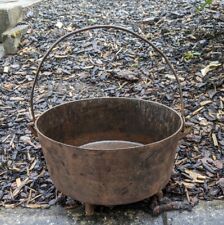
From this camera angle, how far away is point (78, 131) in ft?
8.04

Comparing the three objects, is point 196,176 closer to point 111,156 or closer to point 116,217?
point 116,217

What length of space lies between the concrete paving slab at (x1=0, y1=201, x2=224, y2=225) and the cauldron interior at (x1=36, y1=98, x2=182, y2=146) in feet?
1.33

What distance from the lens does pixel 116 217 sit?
2012 mm

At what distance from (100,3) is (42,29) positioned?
1051mm

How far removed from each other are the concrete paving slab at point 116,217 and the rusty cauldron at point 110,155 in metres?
0.07

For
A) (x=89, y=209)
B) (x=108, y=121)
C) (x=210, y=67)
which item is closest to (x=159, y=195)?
(x=89, y=209)

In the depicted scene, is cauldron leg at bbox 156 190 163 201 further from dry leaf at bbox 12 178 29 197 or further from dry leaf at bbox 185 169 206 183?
dry leaf at bbox 12 178 29 197

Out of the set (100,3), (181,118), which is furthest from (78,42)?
(181,118)

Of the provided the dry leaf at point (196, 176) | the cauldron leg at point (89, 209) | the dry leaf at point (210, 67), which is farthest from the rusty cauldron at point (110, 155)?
the dry leaf at point (210, 67)

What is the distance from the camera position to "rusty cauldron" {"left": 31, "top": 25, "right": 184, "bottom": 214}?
180cm

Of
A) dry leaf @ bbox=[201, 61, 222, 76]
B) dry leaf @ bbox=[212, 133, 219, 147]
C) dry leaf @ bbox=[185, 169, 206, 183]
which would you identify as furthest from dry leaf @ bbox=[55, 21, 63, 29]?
dry leaf @ bbox=[185, 169, 206, 183]

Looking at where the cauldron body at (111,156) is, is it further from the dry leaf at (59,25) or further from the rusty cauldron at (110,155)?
the dry leaf at (59,25)

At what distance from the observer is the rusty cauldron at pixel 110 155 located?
1800 millimetres

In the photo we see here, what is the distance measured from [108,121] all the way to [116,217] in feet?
2.04
